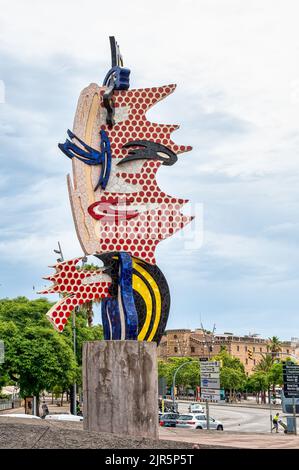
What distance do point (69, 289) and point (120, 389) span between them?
2.63 m

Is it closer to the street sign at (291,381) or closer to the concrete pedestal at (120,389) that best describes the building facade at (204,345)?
the street sign at (291,381)

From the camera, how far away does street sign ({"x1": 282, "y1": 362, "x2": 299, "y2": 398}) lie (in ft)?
114

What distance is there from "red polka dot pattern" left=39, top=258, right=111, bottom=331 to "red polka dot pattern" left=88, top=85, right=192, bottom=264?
2.74 ft

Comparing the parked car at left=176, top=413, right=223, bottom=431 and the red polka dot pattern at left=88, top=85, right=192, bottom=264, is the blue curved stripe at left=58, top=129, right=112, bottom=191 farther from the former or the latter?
the parked car at left=176, top=413, right=223, bottom=431

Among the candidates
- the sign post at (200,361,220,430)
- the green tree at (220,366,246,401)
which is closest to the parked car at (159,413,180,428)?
the sign post at (200,361,220,430)

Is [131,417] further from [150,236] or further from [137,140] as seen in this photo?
[137,140]

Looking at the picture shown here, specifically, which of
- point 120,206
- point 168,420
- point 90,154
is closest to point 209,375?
point 168,420

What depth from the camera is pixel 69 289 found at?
54.5 feet

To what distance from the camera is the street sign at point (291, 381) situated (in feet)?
114

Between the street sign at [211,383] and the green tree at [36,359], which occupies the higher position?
the green tree at [36,359]

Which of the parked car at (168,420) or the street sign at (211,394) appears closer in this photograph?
the street sign at (211,394)

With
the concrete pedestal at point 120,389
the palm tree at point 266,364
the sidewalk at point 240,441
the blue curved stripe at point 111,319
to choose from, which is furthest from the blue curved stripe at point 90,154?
the palm tree at point 266,364

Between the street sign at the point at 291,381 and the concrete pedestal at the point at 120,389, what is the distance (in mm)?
20030

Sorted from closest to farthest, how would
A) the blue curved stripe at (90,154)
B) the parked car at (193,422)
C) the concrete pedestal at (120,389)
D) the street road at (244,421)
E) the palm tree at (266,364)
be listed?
1. the concrete pedestal at (120,389)
2. the blue curved stripe at (90,154)
3. the parked car at (193,422)
4. the street road at (244,421)
5. the palm tree at (266,364)
